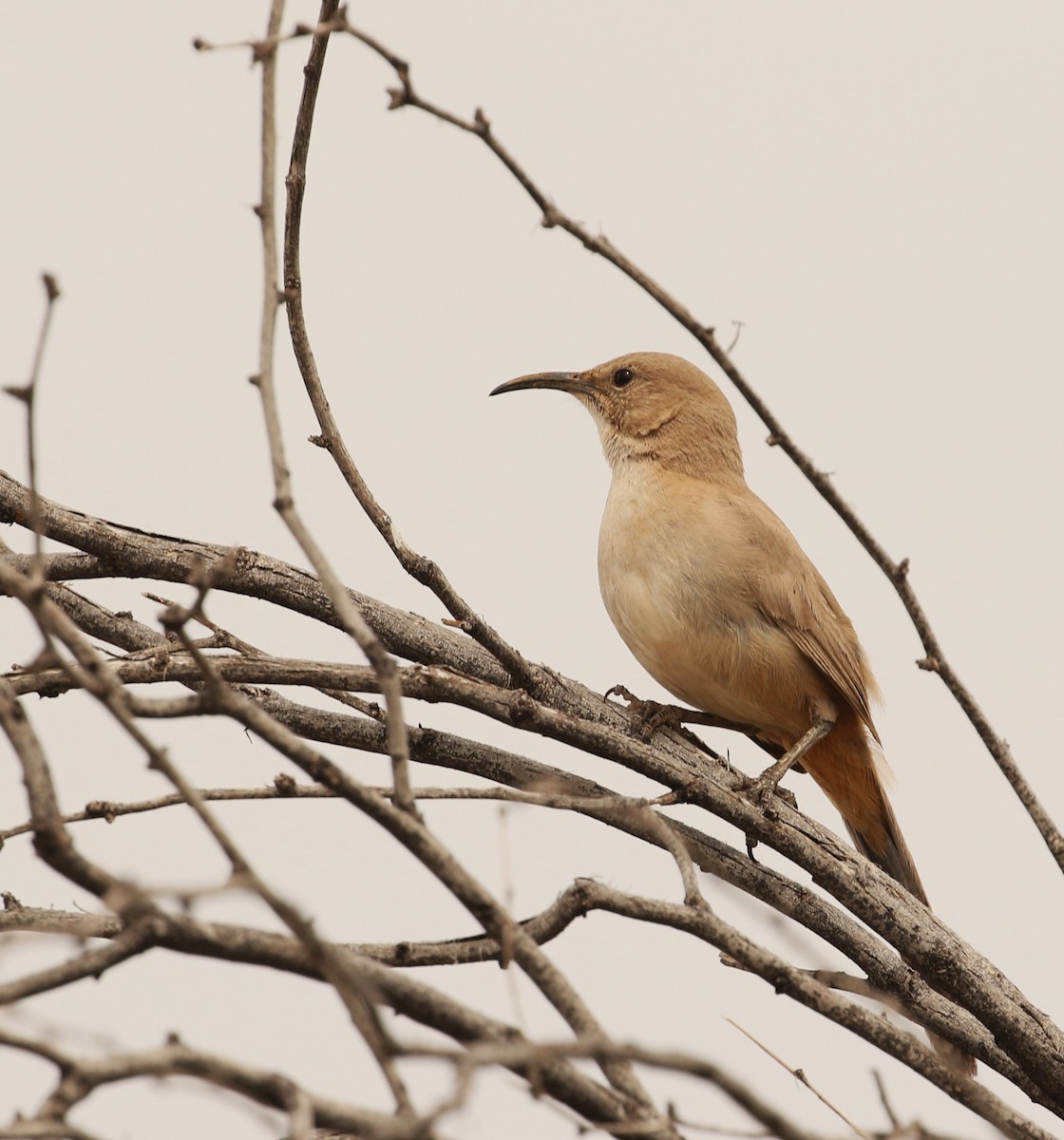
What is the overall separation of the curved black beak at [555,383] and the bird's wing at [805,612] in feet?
3.15

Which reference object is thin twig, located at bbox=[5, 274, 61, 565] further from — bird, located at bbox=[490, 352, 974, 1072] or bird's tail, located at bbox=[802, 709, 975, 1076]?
bird's tail, located at bbox=[802, 709, 975, 1076]

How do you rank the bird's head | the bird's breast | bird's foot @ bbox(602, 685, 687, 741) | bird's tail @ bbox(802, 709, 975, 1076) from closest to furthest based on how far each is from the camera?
bird's foot @ bbox(602, 685, 687, 741) < the bird's breast < bird's tail @ bbox(802, 709, 975, 1076) < the bird's head

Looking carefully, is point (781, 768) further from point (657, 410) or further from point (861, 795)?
point (657, 410)

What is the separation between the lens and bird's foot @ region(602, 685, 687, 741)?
4280 millimetres

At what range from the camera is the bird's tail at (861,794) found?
4.93 meters

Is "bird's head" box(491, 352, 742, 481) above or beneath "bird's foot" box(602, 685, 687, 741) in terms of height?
above

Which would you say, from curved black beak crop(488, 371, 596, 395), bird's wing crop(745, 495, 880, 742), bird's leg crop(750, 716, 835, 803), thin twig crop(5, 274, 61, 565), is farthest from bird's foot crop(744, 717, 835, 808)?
thin twig crop(5, 274, 61, 565)

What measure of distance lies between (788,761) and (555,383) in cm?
191

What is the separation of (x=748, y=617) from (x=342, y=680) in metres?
1.89

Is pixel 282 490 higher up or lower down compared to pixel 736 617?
lower down

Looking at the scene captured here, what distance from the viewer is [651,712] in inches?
177

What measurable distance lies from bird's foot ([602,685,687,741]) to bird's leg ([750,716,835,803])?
31 centimetres

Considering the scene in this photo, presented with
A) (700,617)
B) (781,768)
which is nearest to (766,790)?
(781,768)

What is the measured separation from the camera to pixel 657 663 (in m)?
4.62
